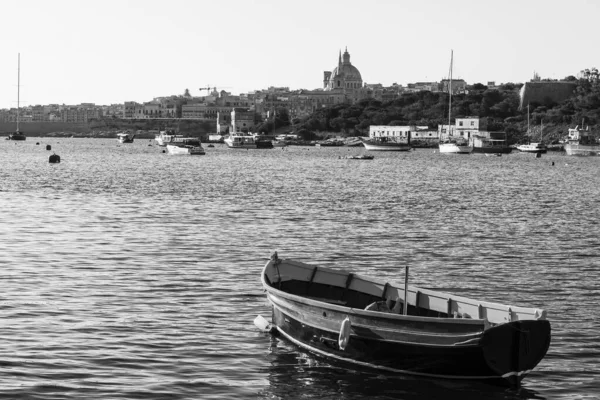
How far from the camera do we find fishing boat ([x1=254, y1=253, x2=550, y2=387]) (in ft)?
63.3

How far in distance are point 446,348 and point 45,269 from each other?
1670 centimetres

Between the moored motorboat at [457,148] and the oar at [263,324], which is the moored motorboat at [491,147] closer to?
the moored motorboat at [457,148]

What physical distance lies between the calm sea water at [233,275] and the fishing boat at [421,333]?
36 centimetres

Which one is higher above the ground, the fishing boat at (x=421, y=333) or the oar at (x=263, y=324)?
the fishing boat at (x=421, y=333)

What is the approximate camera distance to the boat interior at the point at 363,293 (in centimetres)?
2170

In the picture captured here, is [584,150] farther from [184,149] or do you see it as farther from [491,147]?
[184,149]

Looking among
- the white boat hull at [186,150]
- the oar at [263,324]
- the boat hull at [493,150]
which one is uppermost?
the boat hull at [493,150]

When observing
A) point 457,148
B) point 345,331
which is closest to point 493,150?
point 457,148

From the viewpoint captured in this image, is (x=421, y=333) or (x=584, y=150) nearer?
(x=421, y=333)

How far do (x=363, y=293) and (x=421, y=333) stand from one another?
4.71 metres

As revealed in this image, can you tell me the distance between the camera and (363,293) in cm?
2420

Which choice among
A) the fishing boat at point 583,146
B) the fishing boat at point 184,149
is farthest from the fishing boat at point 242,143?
the fishing boat at point 583,146

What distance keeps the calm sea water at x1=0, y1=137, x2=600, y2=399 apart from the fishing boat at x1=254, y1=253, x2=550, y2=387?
356 millimetres

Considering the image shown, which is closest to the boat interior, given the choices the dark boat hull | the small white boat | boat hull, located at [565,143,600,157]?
the dark boat hull
